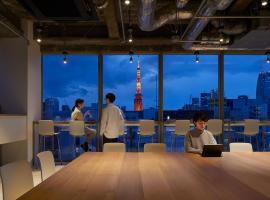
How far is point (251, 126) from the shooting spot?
25.9 ft

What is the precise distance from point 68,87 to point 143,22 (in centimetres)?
388

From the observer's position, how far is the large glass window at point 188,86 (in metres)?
8.88

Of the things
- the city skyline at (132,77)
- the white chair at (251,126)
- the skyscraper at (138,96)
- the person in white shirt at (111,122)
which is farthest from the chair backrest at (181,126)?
the person in white shirt at (111,122)

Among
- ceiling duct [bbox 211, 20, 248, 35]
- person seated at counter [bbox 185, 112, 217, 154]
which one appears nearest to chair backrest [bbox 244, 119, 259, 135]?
ceiling duct [bbox 211, 20, 248, 35]

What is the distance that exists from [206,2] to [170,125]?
3.79 metres

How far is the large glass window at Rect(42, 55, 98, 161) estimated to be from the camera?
863 cm

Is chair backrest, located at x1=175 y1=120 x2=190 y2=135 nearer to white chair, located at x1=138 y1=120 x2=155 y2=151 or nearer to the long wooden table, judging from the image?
white chair, located at x1=138 y1=120 x2=155 y2=151

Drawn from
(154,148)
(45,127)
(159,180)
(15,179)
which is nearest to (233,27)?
(154,148)

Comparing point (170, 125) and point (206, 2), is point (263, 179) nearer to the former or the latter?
point (206, 2)

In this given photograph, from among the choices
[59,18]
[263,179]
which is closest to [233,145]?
[263,179]

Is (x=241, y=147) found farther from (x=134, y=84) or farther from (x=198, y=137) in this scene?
(x=134, y=84)

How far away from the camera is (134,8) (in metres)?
6.59

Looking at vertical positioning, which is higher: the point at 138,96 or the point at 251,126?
the point at 138,96

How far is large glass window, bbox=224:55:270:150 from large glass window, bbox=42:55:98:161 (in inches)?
131
